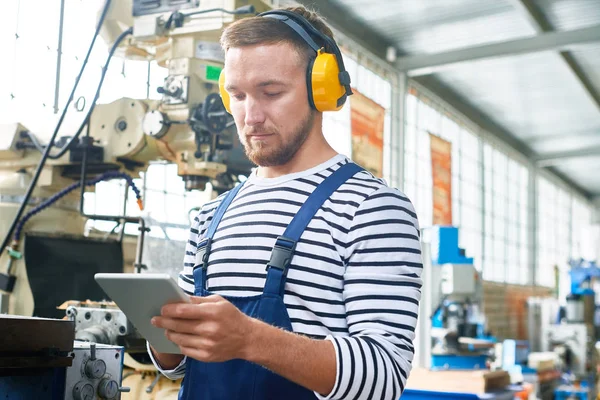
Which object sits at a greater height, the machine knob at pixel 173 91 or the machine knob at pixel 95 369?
the machine knob at pixel 173 91

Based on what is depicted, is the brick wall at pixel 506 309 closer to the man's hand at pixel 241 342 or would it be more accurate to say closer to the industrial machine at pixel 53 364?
the industrial machine at pixel 53 364

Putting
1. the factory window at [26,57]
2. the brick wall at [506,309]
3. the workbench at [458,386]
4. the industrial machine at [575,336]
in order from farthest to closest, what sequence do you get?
the brick wall at [506,309]
the industrial machine at [575,336]
the factory window at [26,57]
the workbench at [458,386]

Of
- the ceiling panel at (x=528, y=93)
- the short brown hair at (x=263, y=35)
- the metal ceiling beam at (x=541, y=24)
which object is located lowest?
the short brown hair at (x=263, y=35)

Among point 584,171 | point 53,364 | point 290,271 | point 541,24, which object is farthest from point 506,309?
point 290,271

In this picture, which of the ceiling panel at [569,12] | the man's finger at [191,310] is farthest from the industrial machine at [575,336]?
the man's finger at [191,310]

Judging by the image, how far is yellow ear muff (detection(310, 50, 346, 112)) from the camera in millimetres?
1268

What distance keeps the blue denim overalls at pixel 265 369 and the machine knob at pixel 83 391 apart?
394mm

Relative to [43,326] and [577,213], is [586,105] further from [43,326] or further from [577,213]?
[43,326]

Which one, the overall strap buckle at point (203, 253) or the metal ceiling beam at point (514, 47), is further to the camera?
the metal ceiling beam at point (514, 47)

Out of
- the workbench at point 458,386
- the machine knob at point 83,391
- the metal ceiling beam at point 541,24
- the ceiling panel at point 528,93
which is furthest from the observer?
the ceiling panel at point 528,93

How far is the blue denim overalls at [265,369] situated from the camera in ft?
3.72

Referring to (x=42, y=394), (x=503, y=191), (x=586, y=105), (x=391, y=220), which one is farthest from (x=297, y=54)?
(x=503, y=191)

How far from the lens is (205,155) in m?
2.63

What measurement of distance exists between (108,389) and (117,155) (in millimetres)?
1381
